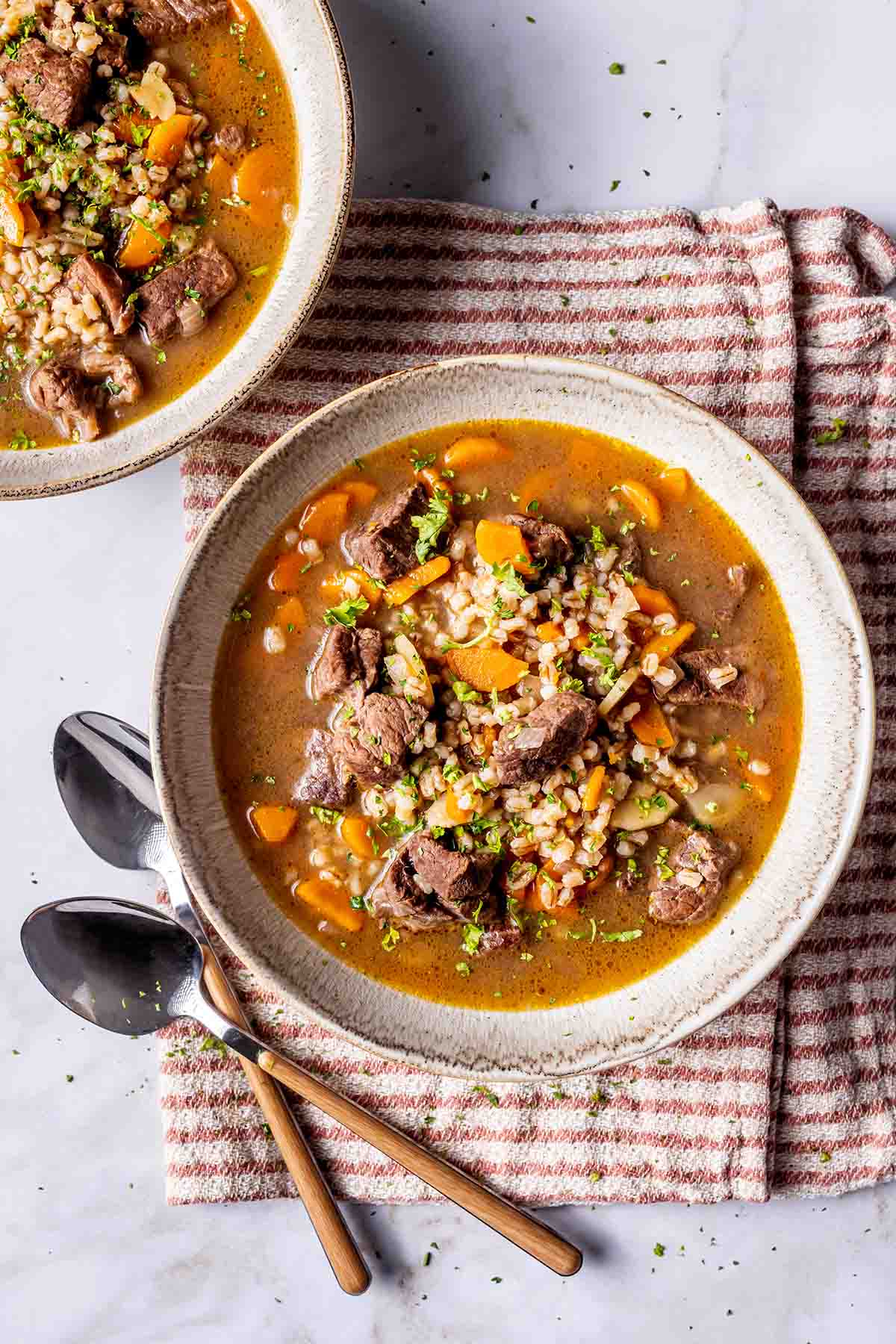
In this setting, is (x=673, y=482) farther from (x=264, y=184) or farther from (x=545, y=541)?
(x=264, y=184)

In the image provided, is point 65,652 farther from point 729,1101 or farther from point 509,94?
point 729,1101

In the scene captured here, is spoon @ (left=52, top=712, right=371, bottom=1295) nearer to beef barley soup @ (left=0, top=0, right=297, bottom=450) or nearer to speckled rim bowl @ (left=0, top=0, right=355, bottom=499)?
speckled rim bowl @ (left=0, top=0, right=355, bottom=499)

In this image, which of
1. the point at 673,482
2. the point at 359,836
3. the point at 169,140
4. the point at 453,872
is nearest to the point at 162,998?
the point at 359,836

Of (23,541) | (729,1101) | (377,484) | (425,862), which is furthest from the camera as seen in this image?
(23,541)

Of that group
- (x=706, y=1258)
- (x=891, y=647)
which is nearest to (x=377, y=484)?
(x=891, y=647)

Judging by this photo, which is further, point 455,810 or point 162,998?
point 162,998
